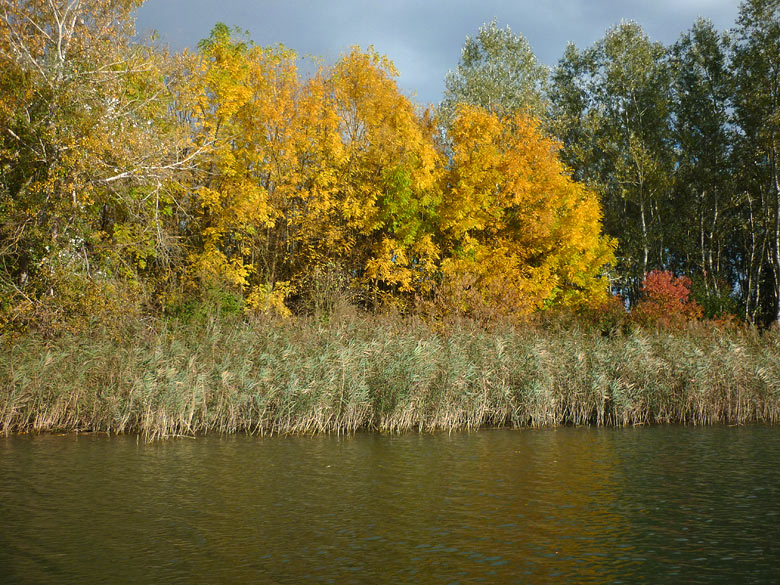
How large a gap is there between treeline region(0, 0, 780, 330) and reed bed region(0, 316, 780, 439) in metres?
4.62

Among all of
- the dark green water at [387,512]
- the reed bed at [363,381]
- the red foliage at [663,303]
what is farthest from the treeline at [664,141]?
the dark green water at [387,512]

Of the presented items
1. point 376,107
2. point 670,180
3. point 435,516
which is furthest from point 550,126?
point 435,516

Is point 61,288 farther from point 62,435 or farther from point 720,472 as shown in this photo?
point 720,472

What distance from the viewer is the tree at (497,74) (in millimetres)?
47781

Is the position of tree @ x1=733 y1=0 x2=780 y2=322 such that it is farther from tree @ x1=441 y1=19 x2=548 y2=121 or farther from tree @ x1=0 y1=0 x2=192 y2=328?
tree @ x1=0 y1=0 x2=192 y2=328

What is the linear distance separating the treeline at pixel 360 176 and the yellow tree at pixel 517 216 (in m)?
0.12

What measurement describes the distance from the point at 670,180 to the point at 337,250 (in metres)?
22.2

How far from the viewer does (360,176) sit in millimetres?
32531

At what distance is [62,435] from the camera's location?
50.4 ft

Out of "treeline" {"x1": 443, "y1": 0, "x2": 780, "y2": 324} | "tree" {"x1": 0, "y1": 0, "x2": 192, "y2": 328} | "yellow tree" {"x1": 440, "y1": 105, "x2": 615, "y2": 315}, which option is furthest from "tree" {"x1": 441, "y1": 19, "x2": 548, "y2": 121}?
"tree" {"x1": 0, "y1": 0, "x2": 192, "y2": 328}

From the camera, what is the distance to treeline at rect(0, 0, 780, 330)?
2147 centimetres

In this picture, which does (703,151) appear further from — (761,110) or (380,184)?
(380,184)

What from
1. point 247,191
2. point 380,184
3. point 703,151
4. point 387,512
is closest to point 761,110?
point 703,151

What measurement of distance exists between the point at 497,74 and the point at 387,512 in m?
44.2
